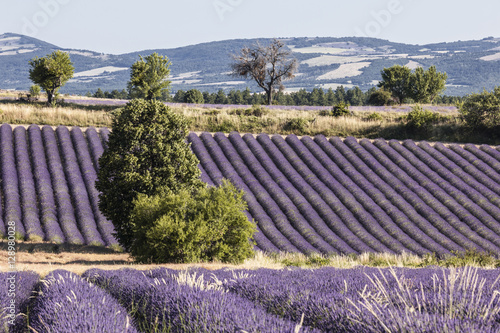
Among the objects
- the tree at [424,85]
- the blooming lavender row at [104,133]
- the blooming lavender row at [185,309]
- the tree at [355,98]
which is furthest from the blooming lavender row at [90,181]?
the tree at [355,98]

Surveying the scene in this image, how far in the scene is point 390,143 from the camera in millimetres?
32812

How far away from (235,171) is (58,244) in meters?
11.0

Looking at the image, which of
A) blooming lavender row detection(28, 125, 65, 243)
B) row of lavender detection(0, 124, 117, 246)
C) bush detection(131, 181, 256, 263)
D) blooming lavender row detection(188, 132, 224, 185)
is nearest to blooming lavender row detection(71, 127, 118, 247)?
row of lavender detection(0, 124, 117, 246)

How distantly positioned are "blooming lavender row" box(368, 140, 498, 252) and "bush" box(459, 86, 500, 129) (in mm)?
8100

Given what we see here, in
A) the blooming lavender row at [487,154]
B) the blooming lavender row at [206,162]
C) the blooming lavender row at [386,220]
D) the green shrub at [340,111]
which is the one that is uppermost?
the green shrub at [340,111]

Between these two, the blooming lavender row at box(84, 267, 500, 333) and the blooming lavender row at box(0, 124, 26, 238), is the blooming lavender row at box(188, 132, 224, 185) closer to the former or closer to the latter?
the blooming lavender row at box(0, 124, 26, 238)

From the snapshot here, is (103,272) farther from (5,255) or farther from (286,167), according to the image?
(286,167)

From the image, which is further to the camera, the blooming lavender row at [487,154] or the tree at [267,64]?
the tree at [267,64]

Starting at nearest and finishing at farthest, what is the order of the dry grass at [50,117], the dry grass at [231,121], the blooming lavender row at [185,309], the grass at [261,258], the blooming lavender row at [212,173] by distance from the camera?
1. the blooming lavender row at [185,309]
2. the grass at [261,258]
3. the blooming lavender row at [212,173]
4. the dry grass at [50,117]
5. the dry grass at [231,121]

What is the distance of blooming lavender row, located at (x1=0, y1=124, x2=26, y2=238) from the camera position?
21.0 m

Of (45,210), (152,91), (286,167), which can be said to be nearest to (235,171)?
(286,167)

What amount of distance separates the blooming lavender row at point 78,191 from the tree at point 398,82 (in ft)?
186

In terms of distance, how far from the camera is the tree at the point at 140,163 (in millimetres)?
17875

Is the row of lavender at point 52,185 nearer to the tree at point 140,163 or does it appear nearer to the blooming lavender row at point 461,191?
the tree at point 140,163
